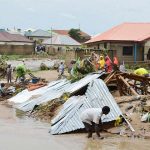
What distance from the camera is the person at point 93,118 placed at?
12306mm

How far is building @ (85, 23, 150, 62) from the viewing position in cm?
3925

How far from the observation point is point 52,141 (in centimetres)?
1268

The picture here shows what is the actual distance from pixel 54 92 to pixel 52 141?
6782 millimetres

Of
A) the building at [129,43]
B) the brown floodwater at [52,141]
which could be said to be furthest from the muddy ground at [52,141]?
the building at [129,43]

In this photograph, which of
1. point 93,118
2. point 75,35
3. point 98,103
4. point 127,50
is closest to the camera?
point 93,118

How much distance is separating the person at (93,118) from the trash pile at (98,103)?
830mm

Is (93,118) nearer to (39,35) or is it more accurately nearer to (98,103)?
(98,103)

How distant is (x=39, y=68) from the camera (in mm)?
39656

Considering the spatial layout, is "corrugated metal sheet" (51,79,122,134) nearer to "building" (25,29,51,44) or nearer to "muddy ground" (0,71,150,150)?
"muddy ground" (0,71,150,150)

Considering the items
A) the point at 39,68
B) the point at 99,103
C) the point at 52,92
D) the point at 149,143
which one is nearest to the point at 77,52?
the point at 39,68

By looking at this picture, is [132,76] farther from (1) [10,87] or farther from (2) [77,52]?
(2) [77,52]

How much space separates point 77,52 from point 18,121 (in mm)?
20385

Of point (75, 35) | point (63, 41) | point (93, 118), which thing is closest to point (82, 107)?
point (93, 118)

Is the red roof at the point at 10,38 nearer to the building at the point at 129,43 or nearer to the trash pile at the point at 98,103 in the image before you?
the building at the point at 129,43
